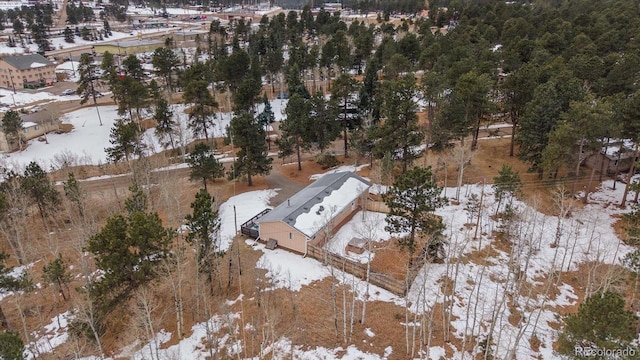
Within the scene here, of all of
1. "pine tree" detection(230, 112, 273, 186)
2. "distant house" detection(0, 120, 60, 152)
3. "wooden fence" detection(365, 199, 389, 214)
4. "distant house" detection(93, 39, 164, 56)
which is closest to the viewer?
"wooden fence" detection(365, 199, 389, 214)

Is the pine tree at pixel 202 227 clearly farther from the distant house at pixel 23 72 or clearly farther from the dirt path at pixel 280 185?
the distant house at pixel 23 72

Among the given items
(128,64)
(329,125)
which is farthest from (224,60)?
(329,125)

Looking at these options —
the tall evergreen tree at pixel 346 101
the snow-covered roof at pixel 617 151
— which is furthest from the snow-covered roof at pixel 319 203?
the snow-covered roof at pixel 617 151

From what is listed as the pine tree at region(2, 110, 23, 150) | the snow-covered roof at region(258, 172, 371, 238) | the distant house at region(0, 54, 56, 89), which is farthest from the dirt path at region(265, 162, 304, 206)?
the distant house at region(0, 54, 56, 89)

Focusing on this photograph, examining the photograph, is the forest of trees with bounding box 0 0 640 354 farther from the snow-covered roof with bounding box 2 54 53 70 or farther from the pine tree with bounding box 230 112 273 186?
the snow-covered roof with bounding box 2 54 53 70

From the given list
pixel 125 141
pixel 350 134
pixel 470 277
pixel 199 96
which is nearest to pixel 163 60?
pixel 199 96

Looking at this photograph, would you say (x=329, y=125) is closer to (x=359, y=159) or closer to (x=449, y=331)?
(x=359, y=159)

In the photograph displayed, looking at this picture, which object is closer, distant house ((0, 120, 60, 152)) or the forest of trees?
the forest of trees
